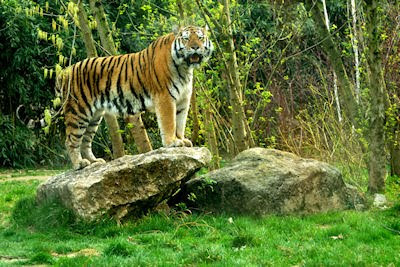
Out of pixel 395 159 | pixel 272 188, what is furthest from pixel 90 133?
pixel 395 159

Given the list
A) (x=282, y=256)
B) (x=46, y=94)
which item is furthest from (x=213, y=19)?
(x=46, y=94)

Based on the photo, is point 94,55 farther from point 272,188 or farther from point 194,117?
point 272,188

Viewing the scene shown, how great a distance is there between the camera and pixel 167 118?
915 cm

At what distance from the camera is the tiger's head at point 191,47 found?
30.0 ft

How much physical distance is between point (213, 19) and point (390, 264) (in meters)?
5.25

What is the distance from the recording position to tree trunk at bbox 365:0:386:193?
10.3 m

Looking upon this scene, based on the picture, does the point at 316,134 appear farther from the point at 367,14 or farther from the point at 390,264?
the point at 390,264

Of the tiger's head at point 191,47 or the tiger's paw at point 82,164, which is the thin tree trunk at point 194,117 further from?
the tiger's paw at point 82,164

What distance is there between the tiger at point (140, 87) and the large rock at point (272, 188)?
0.77 metres

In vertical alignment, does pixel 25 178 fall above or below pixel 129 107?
below

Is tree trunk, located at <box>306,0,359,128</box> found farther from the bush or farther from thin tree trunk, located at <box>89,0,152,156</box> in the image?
the bush

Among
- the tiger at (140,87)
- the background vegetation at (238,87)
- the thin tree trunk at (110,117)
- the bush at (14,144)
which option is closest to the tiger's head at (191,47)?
the tiger at (140,87)

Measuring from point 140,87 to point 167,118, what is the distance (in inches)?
30.7

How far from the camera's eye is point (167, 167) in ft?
29.8
